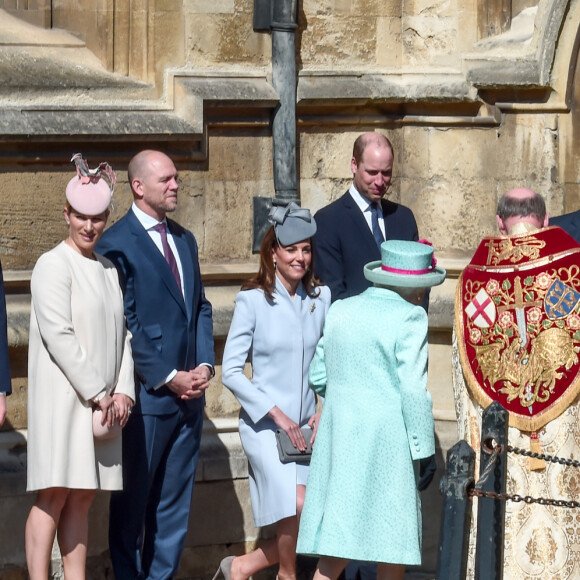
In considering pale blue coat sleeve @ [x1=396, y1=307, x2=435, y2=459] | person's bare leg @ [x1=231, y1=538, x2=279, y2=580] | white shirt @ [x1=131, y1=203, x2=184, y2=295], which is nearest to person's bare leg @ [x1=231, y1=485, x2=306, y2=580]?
person's bare leg @ [x1=231, y1=538, x2=279, y2=580]

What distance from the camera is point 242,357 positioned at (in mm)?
6805

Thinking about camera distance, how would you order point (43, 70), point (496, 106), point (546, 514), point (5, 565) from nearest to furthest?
point (546, 514), point (5, 565), point (43, 70), point (496, 106)

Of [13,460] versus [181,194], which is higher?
[181,194]

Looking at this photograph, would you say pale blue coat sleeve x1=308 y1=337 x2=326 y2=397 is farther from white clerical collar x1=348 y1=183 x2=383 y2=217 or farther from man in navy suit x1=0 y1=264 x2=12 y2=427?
white clerical collar x1=348 y1=183 x2=383 y2=217

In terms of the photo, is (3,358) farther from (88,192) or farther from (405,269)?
(405,269)

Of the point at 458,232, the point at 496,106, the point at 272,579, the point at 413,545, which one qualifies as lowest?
the point at 272,579

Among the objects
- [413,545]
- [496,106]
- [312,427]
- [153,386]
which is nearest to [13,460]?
[153,386]

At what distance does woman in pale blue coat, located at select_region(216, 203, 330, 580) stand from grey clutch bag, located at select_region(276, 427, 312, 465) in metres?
0.02

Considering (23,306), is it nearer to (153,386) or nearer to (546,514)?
(153,386)

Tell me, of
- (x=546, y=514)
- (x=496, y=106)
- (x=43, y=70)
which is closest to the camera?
(x=546, y=514)

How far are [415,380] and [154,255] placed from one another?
55.2 inches

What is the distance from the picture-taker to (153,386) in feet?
22.2

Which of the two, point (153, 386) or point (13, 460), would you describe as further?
point (13, 460)

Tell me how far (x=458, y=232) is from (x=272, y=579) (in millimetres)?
2029
